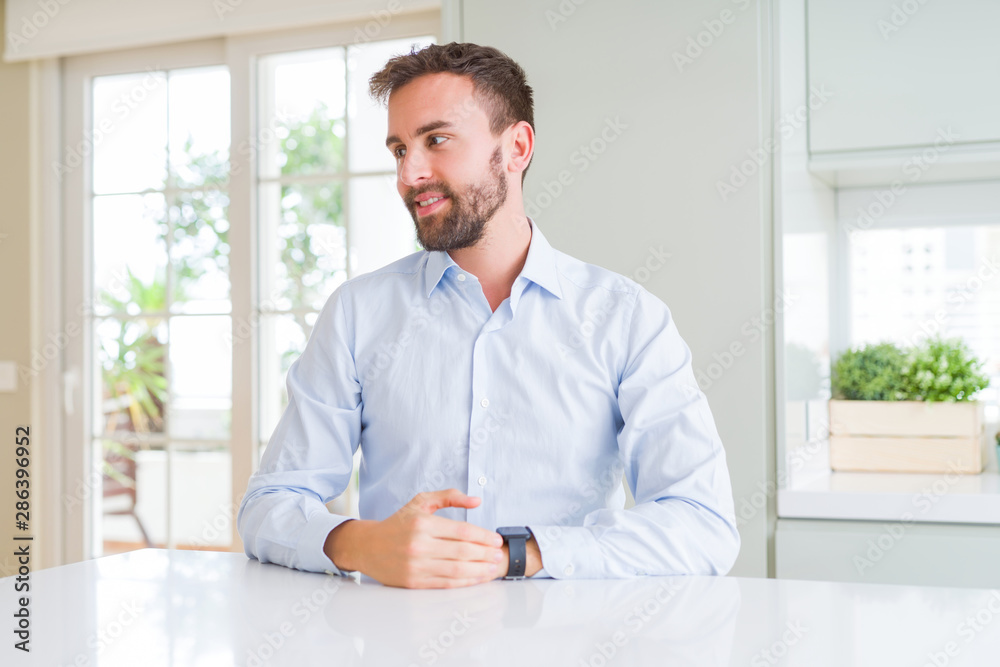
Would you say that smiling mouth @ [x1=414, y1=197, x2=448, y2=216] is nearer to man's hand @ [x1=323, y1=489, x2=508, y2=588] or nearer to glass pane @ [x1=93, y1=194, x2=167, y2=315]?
man's hand @ [x1=323, y1=489, x2=508, y2=588]

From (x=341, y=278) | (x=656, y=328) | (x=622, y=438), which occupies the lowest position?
(x=622, y=438)

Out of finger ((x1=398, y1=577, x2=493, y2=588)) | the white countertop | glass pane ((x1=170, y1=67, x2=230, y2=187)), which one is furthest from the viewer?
glass pane ((x1=170, y1=67, x2=230, y2=187))

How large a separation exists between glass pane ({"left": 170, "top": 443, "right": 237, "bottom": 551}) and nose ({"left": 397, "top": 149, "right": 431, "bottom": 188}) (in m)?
1.76

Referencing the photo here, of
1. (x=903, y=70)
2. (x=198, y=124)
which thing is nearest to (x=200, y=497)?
Result: (x=198, y=124)

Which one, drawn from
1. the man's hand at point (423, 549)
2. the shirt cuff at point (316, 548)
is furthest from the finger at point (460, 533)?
the shirt cuff at point (316, 548)

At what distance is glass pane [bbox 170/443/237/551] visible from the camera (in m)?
2.90

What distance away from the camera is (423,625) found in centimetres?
79

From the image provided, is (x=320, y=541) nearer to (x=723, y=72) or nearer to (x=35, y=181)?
(x=723, y=72)

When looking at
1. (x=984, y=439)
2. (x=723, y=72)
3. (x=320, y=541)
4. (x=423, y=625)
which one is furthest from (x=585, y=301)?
(x=984, y=439)

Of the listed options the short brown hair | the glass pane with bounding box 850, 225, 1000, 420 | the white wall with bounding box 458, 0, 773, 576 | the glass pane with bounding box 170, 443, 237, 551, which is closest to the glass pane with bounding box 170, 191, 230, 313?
the glass pane with bounding box 170, 443, 237, 551

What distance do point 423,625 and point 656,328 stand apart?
69 cm

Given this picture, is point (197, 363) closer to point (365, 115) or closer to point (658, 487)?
point (365, 115)

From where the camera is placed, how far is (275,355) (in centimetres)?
282

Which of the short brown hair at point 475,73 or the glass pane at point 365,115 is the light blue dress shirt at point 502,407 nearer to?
the short brown hair at point 475,73
